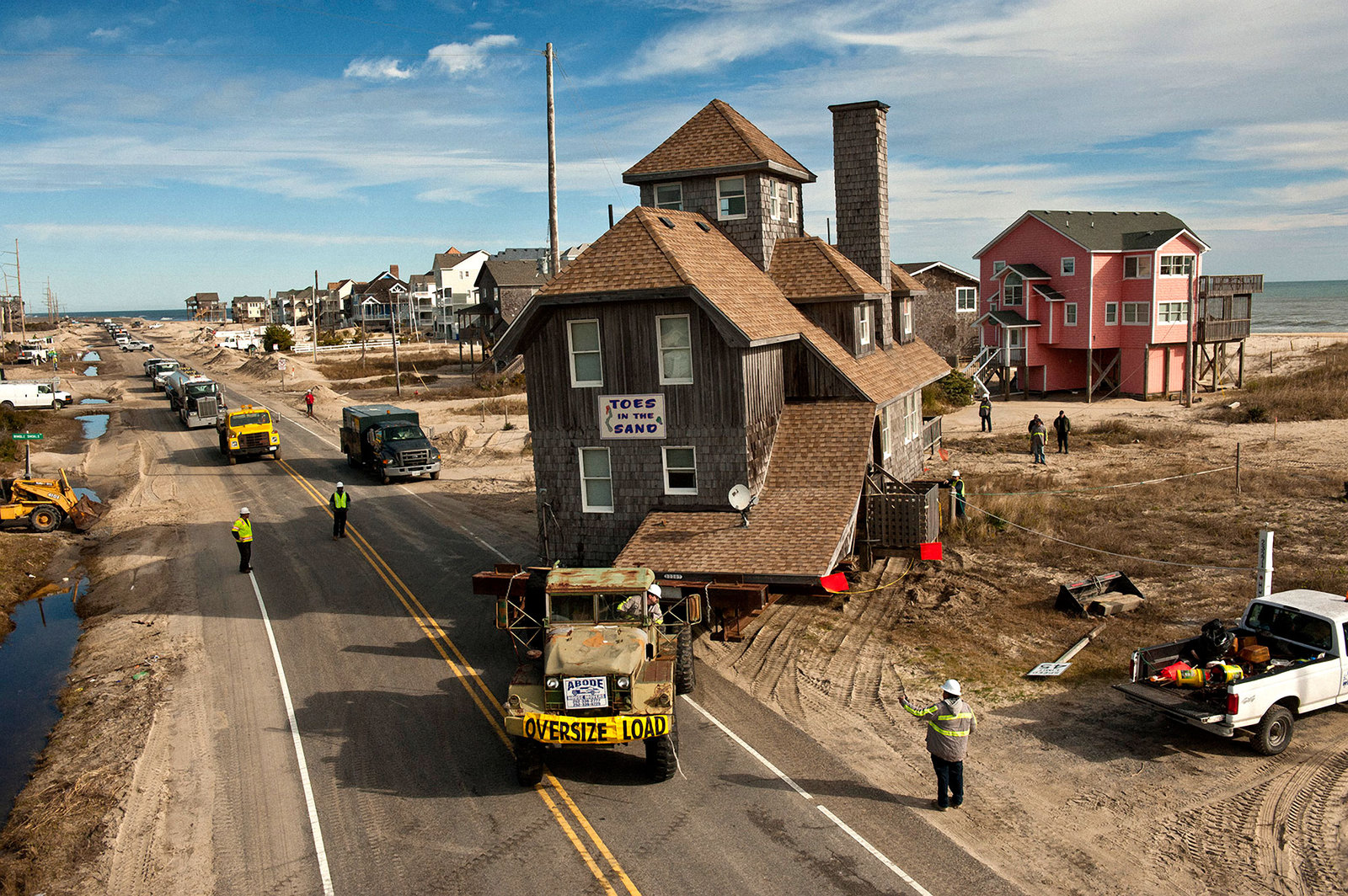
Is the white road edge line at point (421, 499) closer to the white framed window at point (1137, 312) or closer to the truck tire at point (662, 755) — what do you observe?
the truck tire at point (662, 755)

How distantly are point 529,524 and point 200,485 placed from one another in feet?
57.3

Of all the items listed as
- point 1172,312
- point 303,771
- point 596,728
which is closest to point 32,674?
point 303,771

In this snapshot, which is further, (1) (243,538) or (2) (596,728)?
(1) (243,538)

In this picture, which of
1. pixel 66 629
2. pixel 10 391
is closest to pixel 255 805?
pixel 66 629

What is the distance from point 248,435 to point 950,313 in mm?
49221

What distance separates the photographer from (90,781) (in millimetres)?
13789

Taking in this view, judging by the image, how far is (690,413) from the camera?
19906 mm

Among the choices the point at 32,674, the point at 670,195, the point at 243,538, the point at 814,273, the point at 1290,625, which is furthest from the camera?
the point at 670,195

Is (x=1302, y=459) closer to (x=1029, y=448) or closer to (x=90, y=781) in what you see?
(x=1029, y=448)

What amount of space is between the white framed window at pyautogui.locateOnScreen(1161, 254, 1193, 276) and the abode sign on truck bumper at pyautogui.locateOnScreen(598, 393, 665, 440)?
43208mm

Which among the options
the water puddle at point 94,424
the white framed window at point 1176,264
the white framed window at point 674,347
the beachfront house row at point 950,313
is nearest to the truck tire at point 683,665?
the white framed window at point 674,347

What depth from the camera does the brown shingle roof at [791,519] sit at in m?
17.3

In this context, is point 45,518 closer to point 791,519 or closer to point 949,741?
point 791,519

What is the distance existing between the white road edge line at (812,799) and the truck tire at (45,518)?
86.6 ft
